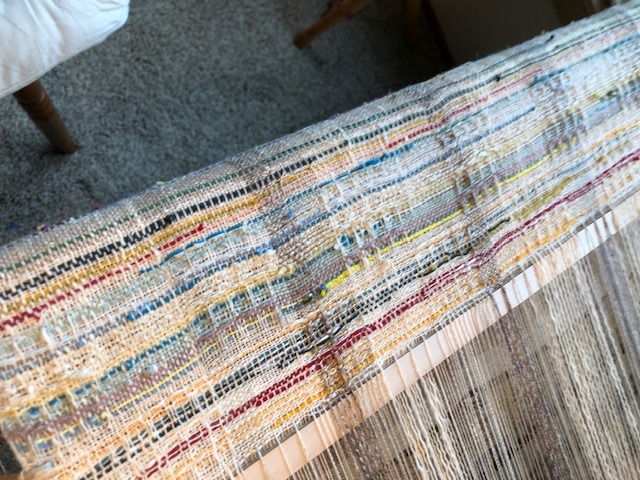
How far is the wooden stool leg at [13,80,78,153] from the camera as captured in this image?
32.6 inches

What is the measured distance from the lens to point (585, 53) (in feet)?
2.41

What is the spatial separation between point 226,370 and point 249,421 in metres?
0.05

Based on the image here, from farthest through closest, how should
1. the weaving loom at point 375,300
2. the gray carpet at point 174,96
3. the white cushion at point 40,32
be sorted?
the gray carpet at point 174,96, the white cushion at point 40,32, the weaving loom at point 375,300

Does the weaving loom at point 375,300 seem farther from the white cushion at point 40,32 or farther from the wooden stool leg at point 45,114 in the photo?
the wooden stool leg at point 45,114

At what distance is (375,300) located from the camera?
1.84ft

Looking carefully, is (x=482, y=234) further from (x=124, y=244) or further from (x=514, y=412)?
(x=124, y=244)

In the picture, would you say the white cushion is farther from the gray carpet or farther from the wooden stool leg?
the gray carpet

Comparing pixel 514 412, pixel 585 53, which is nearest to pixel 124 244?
pixel 514 412

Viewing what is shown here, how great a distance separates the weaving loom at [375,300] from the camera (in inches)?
17.1

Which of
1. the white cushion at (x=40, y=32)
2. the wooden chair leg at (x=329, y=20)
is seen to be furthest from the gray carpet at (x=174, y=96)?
the white cushion at (x=40, y=32)

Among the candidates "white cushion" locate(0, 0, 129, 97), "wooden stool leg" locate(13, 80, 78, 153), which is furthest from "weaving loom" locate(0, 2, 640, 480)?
"wooden stool leg" locate(13, 80, 78, 153)

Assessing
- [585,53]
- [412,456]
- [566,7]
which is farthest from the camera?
[566,7]

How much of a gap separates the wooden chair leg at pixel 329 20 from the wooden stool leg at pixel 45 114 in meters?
0.57

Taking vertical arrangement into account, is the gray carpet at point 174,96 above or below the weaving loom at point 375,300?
above
